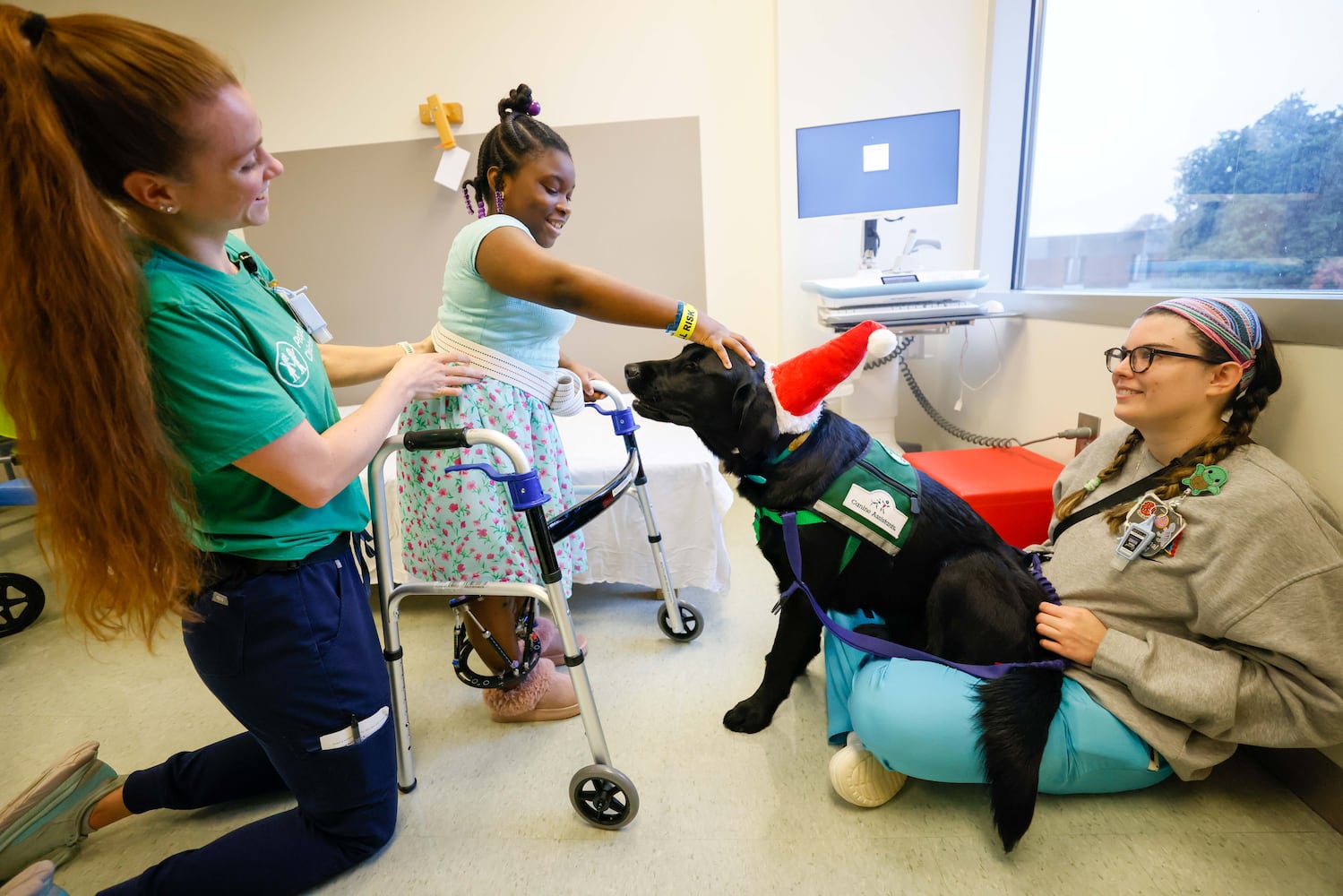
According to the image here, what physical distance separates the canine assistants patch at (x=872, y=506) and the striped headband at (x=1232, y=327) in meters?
0.59

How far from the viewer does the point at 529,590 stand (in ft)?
3.49

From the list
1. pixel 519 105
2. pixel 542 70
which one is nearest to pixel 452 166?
pixel 542 70

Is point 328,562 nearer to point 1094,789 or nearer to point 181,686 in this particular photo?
point 181,686

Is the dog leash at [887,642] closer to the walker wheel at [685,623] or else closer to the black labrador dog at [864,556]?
the black labrador dog at [864,556]

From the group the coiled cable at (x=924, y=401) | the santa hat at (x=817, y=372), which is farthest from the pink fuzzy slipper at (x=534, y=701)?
the coiled cable at (x=924, y=401)

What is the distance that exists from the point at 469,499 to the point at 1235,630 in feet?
4.61

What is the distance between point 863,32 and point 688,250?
1.14 meters

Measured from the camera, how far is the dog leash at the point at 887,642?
1.11 metres

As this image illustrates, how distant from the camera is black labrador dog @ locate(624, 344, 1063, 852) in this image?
1.14 m

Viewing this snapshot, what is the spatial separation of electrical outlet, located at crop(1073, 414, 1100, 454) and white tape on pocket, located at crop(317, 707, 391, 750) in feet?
6.32

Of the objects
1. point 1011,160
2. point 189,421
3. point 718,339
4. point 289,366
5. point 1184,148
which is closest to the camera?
point 189,421

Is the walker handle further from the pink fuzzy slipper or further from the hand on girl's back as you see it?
the pink fuzzy slipper

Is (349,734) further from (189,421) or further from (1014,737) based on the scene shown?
(1014,737)

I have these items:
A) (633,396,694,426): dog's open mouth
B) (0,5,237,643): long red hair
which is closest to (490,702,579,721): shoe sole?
(633,396,694,426): dog's open mouth
